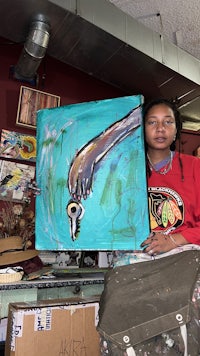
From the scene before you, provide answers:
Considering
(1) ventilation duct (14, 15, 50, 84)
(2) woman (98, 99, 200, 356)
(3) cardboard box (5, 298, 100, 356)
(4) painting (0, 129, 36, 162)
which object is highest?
(1) ventilation duct (14, 15, 50, 84)

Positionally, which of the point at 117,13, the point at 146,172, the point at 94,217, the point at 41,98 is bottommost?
the point at 94,217

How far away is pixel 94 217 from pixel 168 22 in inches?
87.1

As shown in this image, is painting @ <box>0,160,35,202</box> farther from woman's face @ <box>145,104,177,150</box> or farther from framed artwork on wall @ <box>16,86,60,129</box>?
woman's face @ <box>145,104,177,150</box>

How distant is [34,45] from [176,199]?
1601 millimetres

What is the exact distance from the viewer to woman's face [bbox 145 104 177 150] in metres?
1.13

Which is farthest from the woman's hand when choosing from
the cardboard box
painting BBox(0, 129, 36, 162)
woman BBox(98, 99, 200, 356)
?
painting BBox(0, 129, 36, 162)

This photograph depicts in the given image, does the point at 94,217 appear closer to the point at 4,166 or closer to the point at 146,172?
the point at 146,172

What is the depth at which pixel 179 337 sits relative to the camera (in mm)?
782

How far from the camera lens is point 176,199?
1.05 meters

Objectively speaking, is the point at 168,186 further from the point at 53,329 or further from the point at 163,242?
the point at 53,329

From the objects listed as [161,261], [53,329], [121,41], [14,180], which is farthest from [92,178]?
[121,41]

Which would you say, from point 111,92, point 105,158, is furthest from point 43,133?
point 111,92

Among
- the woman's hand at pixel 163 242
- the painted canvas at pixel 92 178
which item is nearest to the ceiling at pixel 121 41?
the painted canvas at pixel 92 178

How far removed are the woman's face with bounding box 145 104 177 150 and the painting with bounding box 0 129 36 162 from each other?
4.67 ft
